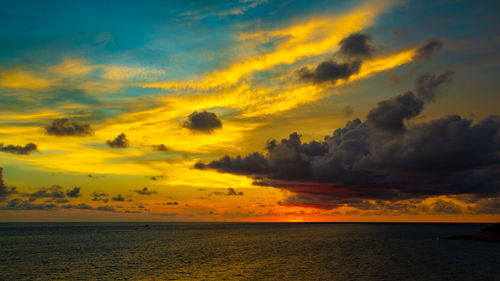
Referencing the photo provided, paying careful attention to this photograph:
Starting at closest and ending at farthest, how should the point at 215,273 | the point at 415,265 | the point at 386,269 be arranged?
the point at 215,273 → the point at 386,269 → the point at 415,265

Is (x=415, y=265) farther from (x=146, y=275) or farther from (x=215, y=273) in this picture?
(x=146, y=275)

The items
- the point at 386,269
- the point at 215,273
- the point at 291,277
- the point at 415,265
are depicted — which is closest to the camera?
the point at 291,277

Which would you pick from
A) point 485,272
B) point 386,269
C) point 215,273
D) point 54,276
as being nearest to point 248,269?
point 215,273

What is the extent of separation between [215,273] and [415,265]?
49385 mm

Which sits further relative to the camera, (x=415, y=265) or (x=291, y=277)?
(x=415, y=265)

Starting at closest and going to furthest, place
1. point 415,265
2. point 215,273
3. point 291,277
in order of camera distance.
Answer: point 291,277
point 215,273
point 415,265

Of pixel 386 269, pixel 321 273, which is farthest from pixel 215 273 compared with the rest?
pixel 386 269

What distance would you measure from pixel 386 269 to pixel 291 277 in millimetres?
24856

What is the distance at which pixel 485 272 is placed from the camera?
75875 millimetres

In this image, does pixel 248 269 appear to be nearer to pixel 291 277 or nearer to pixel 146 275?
pixel 291 277

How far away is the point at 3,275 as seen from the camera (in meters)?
73.3

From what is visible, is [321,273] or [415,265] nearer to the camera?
[321,273]

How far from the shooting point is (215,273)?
245ft

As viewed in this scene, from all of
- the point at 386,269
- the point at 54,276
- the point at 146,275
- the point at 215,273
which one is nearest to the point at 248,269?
the point at 215,273
